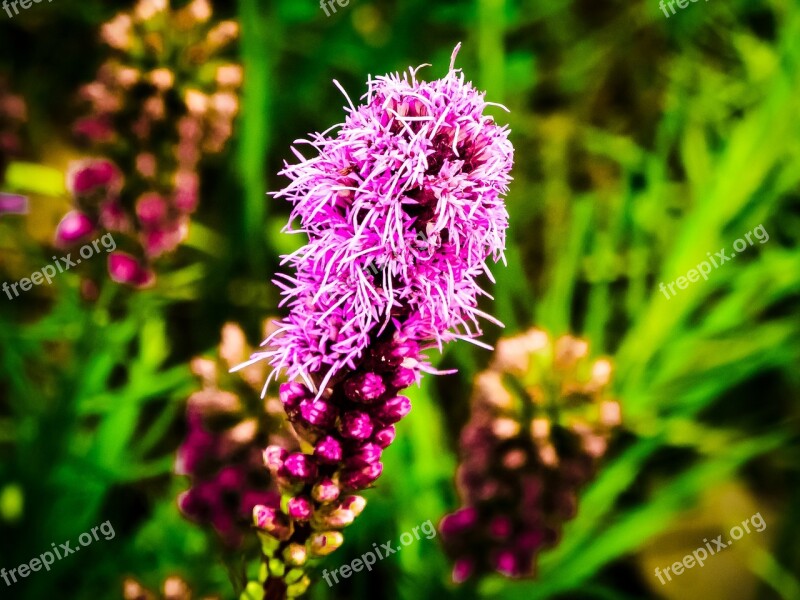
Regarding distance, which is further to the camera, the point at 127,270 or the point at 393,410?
the point at 127,270

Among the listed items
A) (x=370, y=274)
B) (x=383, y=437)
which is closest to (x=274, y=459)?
(x=383, y=437)

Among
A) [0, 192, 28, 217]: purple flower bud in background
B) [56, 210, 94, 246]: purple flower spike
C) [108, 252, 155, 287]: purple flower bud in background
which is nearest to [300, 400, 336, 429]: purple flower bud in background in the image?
[108, 252, 155, 287]: purple flower bud in background

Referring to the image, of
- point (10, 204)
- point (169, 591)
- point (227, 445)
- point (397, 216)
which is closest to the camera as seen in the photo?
point (397, 216)

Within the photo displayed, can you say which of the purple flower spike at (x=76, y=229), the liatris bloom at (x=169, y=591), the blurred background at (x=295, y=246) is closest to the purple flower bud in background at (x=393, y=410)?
the blurred background at (x=295, y=246)

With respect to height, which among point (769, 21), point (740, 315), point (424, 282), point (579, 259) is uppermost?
point (769, 21)

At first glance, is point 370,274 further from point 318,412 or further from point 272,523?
point 272,523

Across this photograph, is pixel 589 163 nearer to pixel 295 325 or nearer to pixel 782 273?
pixel 782 273

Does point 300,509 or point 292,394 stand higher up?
point 292,394

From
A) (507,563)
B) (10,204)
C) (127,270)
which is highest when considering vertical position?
(10,204)

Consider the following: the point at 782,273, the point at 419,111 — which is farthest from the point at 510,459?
the point at 782,273
